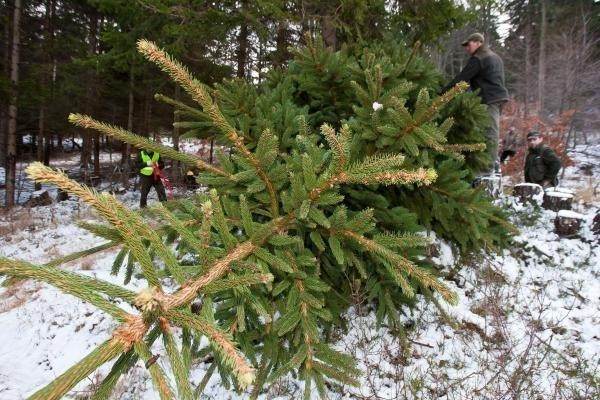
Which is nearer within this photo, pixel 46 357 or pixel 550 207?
pixel 46 357

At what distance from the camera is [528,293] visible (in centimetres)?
394

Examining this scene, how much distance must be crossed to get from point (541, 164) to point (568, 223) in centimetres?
298

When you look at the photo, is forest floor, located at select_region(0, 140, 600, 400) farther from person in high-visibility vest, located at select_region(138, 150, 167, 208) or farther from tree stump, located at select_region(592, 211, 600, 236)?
person in high-visibility vest, located at select_region(138, 150, 167, 208)

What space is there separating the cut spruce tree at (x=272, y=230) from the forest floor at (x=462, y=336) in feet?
1.73

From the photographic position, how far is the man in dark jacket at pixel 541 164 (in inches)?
291

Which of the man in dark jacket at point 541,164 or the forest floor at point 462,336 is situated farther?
the man in dark jacket at point 541,164

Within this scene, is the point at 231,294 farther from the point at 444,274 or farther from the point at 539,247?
the point at 539,247

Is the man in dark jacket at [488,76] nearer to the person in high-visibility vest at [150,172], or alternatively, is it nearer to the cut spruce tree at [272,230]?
the cut spruce tree at [272,230]

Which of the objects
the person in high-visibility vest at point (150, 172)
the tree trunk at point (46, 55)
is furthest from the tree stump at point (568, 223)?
the tree trunk at point (46, 55)

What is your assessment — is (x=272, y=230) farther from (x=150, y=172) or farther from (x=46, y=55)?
(x=46, y=55)

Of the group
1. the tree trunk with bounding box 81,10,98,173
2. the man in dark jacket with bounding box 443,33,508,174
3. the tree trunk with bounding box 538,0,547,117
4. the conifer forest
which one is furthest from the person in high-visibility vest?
the tree trunk with bounding box 538,0,547,117

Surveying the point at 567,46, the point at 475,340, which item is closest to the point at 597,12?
the point at 567,46

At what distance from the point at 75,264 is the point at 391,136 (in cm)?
599

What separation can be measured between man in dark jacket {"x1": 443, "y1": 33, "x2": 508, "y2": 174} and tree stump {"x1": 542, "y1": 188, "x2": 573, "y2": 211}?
5.58ft
